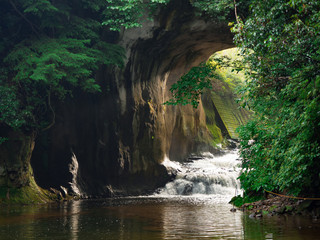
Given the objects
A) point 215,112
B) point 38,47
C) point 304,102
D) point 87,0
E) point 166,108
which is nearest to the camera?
point 304,102

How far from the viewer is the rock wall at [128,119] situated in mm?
20844

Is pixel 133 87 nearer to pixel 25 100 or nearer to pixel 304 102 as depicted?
pixel 25 100

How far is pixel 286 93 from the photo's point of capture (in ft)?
32.6

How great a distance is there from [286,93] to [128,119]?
13.3m

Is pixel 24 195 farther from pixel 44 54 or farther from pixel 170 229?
pixel 170 229

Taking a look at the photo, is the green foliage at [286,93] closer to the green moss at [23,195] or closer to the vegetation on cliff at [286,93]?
the vegetation on cliff at [286,93]

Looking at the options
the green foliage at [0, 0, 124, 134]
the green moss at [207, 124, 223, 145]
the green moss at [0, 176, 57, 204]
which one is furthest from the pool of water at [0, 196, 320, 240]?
the green moss at [207, 124, 223, 145]

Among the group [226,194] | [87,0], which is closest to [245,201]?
[226,194]

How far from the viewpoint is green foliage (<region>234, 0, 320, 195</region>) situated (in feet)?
25.6

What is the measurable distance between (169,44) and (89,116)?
5.57 meters

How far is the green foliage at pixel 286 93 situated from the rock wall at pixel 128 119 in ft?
30.7

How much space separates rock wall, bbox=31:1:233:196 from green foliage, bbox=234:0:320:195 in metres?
9.36

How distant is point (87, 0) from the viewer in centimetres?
2052

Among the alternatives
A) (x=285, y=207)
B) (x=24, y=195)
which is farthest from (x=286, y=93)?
(x=24, y=195)
